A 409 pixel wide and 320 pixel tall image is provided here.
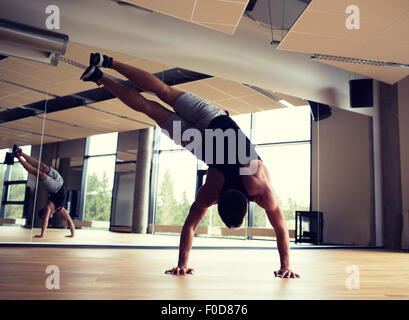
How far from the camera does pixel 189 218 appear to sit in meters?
2.50

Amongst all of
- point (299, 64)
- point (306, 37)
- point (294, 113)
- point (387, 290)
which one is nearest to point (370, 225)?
point (294, 113)

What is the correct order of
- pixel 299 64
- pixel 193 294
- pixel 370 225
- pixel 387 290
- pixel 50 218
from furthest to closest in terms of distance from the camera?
pixel 370 225
pixel 299 64
pixel 50 218
pixel 387 290
pixel 193 294

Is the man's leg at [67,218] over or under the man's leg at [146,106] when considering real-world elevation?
under

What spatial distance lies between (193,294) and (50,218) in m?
4.49

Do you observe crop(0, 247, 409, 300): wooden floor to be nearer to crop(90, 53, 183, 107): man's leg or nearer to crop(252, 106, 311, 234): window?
crop(90, 53, 183, 107): man's leg

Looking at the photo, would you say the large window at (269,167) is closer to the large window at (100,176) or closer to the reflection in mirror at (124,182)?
the reflection in mirror at (124,182)

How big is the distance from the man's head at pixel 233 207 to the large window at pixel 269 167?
20.6ft

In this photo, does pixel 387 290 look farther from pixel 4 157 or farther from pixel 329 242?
pixel 329 242

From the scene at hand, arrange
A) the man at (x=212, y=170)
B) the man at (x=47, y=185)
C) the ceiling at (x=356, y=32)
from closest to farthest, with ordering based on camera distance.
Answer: the man at (x=212, y=170), the ceiling at (x=356, y=32), the man at (x=47, y=185)

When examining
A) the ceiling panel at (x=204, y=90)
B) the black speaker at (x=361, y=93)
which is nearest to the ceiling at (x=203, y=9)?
the ceiling panel at (x=204, y=90)

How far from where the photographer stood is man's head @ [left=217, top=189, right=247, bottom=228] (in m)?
2.16

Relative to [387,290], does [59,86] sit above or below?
above

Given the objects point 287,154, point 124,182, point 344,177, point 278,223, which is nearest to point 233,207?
point 278,223

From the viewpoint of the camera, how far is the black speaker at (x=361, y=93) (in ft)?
22.6
